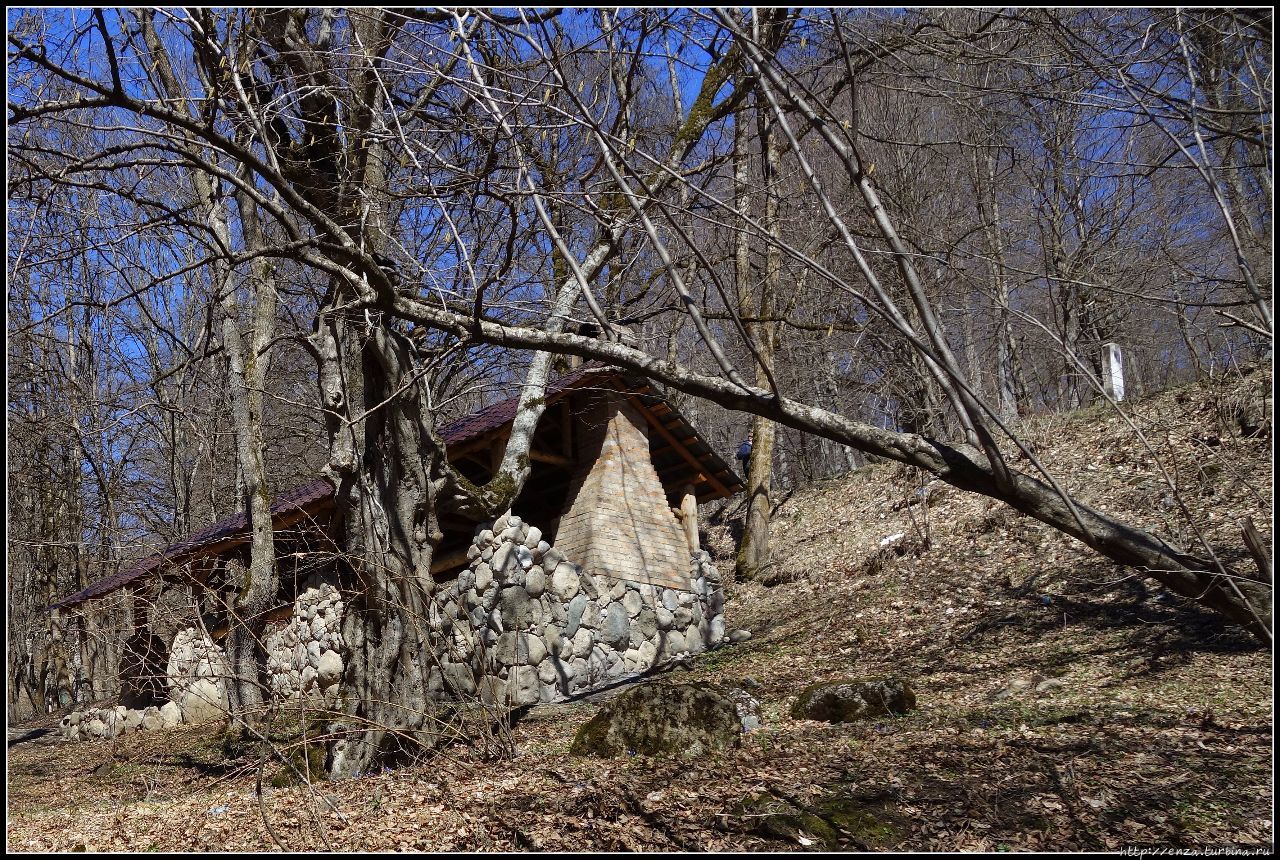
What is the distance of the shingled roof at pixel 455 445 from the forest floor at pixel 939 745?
242 centimetres

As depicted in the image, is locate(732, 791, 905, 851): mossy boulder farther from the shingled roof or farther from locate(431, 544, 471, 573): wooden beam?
locate(431, 544, 471, 573): wooden beam

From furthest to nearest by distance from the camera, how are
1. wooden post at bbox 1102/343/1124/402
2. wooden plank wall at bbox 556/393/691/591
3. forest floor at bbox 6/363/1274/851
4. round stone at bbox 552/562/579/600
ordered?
1. wooden post at bbox 1102/343/1124/402
2. wooden plank wall at bbox 556/393/691/591
3. round stone at bbox 552/562/579/600
4. forest floor at bbox 6/363/1274/851

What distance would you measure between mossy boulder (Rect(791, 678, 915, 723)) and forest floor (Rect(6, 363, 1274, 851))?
0.44ft

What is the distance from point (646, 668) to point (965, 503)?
5677 millimetres

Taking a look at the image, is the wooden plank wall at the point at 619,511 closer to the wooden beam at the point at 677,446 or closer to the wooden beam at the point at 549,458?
the wooden beam at the point at 677,446

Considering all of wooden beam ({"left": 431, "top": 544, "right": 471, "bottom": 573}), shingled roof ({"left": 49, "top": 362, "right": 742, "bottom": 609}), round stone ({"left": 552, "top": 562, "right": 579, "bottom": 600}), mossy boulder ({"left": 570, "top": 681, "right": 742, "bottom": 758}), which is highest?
shingled roof ({"left": 49, "top": 362, "right": 742, "bottom": 609})

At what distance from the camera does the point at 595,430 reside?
1245cm

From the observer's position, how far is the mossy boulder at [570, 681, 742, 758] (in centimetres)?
633

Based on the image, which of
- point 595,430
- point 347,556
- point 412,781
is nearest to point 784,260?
point 595,430

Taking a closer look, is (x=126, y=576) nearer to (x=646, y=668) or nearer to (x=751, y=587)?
(x=646, y=668)

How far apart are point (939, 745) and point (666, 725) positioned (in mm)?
1837

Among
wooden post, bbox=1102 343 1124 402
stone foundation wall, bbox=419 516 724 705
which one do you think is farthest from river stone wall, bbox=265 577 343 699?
wooden post, bbox=1102 343 1124 402

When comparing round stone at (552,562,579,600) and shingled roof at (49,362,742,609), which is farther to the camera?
shingled roof at (49,362,742,609)

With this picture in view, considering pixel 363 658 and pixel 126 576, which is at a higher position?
pixel 126 576
